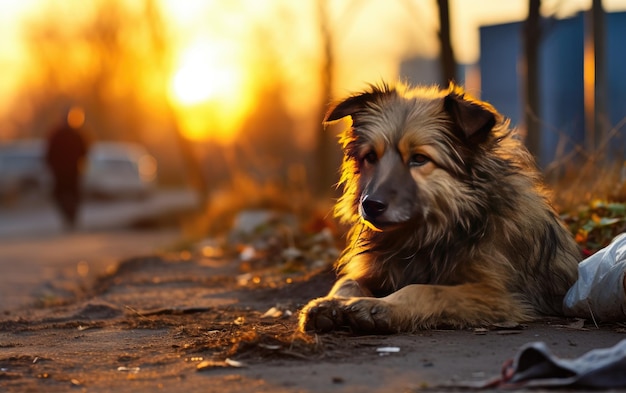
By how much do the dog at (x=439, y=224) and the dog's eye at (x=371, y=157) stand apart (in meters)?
0.02

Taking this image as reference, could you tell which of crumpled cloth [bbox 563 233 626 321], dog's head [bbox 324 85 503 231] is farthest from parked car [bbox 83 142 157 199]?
crumpled cloth [bbox 563 233 626 321]

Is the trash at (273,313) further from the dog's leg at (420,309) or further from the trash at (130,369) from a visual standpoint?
the trash at (130,369)

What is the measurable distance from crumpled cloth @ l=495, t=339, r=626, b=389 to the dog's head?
5.59 feet

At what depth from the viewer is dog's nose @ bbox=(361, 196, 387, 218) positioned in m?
5.76

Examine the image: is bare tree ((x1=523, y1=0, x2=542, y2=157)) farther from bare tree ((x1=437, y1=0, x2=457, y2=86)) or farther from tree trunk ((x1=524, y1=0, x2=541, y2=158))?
bare tree ((x1=437, y1=0, x2=457, y2=86))

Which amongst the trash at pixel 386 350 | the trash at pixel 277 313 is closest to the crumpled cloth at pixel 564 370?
the trash at pixel 386 350

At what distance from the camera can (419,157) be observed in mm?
6023

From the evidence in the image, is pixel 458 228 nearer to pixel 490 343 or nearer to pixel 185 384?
pixel 490 343

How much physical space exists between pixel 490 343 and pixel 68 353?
2310 mm

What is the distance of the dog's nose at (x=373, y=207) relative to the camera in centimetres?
576

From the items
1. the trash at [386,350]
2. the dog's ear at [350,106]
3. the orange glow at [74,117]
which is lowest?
the trash at [386,350]

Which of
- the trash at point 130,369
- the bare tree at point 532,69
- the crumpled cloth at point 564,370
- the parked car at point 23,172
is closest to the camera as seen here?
the crumpled cloth at point 564,370

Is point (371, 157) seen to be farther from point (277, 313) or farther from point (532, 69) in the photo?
point (532, 69)

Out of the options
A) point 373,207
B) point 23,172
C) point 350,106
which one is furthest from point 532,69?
point 23,172
